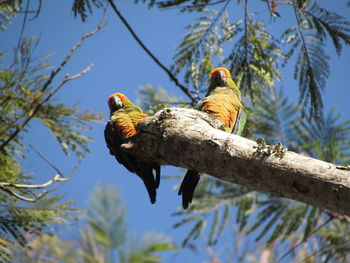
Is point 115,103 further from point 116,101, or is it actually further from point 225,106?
point 225,106

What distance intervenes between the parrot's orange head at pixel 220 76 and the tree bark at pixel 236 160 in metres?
1.48

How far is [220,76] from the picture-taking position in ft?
15.8

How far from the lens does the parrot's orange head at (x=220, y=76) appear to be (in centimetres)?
469

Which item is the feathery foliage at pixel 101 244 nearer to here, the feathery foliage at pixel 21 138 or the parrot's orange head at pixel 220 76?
the feathery foliage at pixel 21 138

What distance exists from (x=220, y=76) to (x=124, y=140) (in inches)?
66.2

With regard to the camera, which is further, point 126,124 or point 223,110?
point 223,110

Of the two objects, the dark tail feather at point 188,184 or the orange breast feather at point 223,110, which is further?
the orange breast feather at point 223,110

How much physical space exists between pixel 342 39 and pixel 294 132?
8.37 ft

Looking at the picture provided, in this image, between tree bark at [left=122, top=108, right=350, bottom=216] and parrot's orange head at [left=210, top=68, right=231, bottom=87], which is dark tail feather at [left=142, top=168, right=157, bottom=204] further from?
parrot's orange head at [left=210, top=68, right=231, bottom=87]

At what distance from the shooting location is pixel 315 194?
7.25 feet

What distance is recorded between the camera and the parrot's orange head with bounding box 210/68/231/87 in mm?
4691

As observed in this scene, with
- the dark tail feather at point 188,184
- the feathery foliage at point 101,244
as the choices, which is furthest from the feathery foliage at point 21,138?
the dark tail feather at point 188,184

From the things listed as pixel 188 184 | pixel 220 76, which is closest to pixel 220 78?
pixel 220 76

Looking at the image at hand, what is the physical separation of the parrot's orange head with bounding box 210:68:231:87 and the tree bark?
148 centimetres
